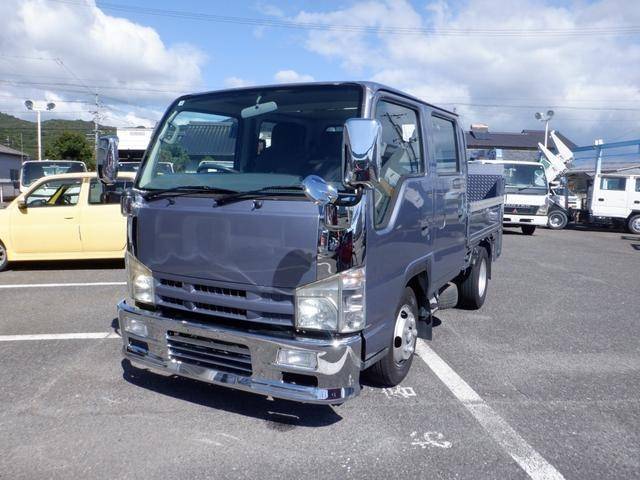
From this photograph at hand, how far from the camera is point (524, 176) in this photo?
17.0 metres

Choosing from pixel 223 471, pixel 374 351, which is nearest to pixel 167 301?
pixel 223 471

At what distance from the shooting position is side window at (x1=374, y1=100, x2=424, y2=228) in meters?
3.61

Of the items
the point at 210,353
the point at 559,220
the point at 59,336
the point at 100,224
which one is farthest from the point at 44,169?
the point at 559,220

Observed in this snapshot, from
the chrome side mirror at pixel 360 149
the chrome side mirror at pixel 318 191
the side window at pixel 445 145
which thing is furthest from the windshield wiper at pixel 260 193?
the side window at pixel 445 145

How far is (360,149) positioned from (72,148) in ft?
180

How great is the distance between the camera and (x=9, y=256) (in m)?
9.08

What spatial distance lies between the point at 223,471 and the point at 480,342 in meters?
3.35

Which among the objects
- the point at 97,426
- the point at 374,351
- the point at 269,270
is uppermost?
the point at 269,270

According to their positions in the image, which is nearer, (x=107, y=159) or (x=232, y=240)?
(x=232, y=240)

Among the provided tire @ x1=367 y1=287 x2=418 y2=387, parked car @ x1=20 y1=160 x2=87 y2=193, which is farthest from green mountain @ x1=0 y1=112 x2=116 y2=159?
tire @ x1=367 y1=287 x2=418 y2=387

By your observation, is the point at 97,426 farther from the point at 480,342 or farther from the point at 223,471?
the point at 480,342

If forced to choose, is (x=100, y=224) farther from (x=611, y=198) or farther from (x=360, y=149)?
(x=611, y=198)

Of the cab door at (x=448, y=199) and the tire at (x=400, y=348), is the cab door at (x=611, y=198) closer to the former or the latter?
the cab door at (x=448, y=199)

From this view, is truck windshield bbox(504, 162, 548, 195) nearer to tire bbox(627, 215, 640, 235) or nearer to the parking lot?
tire bbox(627, 215, 640, 235)
